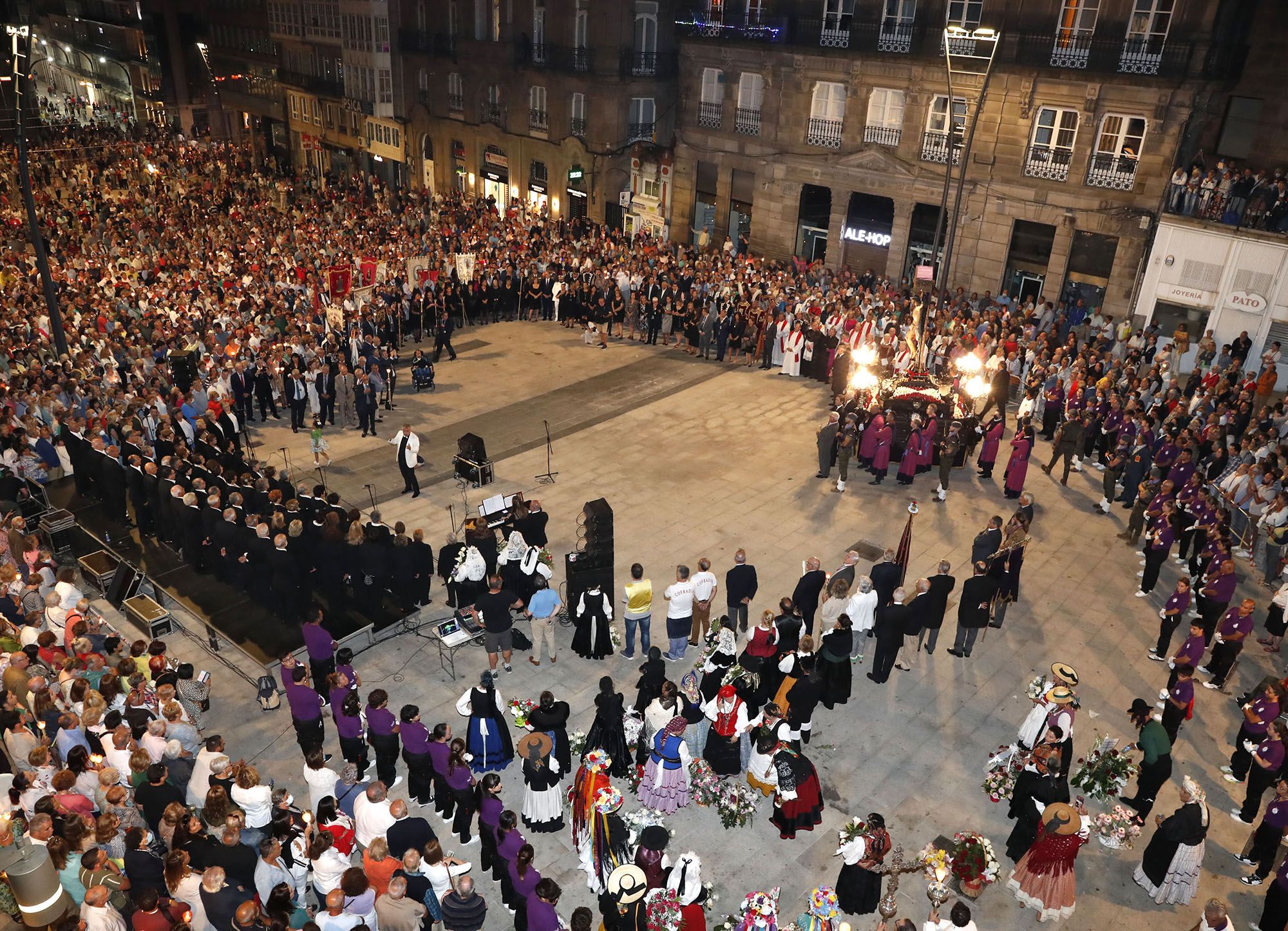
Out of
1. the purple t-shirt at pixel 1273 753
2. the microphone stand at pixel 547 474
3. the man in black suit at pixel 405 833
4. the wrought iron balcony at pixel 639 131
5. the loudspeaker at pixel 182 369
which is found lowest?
the microphone stand at pixel 547 474

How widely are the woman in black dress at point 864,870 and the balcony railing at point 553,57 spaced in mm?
33992

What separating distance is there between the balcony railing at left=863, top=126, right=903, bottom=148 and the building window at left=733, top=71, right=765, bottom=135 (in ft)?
14.7

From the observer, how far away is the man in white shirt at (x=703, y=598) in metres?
13.2

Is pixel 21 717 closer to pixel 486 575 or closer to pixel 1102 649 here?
pixel 486 575

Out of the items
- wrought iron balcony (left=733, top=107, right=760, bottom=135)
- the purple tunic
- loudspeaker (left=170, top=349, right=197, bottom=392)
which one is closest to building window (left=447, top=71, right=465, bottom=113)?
wrought iron balcony (left=733, top=107, right=760, bottom=135)

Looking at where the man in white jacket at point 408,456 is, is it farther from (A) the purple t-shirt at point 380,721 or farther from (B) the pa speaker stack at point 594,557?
(A) the purple t-shirt at point 380,721

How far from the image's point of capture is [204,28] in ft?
202

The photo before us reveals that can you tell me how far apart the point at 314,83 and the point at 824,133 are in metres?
31.6

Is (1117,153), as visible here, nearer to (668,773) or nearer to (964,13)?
(964,13)

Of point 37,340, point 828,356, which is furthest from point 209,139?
point 828,356

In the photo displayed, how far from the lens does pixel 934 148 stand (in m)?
30.3

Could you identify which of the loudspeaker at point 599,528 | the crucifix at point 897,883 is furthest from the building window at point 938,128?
the crucifix at point 897,883

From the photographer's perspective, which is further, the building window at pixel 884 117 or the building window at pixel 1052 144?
the building window at pixel 884 117

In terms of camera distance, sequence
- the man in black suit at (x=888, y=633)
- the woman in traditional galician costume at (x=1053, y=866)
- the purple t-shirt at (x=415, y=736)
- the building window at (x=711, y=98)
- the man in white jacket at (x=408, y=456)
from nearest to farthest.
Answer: the woman in traditional galician costume at (x=1053, y=866), the purple t-shirt at (x=415, y=736), the man in black suit at (x=888, y=633), the man in white jacket at (x=408, y=456), the building window at (x=711, y=98)
